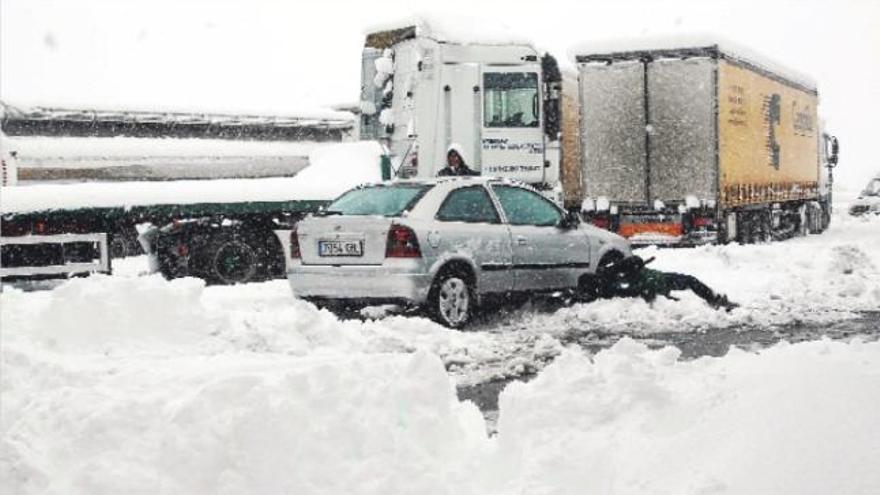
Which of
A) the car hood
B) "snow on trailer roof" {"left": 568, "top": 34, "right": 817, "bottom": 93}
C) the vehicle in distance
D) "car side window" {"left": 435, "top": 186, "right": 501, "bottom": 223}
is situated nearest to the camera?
"car side window" {"left": 435, "top": 186, "right": 501, "bottom": 223}

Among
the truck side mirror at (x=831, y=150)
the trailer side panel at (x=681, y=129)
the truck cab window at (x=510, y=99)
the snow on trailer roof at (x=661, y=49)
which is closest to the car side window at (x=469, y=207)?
the truck cab window at (x=510, y=99)

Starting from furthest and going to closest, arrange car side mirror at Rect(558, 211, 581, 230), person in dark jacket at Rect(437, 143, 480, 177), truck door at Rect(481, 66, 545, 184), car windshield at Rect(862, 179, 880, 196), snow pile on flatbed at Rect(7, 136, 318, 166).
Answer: car windshield at Rect(862, 179, 880, 196) → truck door at Rect(481, 66, 545, 184) → person in dark jacket at Rect(437, 143, 480, 177) → snow pile on flatbed at Rect(7, 136, 318, 166) → car side mirror at Rect(558, 211, 581, 230)

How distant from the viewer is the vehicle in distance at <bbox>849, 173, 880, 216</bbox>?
31.4m

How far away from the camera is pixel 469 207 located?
1020cm

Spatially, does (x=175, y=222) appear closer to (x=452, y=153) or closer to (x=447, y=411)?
(x=452, y=153)

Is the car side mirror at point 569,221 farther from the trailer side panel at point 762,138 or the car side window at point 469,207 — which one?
the trailer side panel at point 762,138

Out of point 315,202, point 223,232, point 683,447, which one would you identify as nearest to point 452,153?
point 315,202

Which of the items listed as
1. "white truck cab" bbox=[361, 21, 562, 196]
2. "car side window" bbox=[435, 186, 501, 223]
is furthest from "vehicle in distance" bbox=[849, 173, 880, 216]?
"car side window" bbox=[435, 186, 501, 223]

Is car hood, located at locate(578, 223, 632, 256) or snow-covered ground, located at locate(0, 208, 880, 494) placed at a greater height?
car hood, located at locate(578, 223, 632, 256)

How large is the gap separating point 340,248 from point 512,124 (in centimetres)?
630

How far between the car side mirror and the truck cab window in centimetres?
459

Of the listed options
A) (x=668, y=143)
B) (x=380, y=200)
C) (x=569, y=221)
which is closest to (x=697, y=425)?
(x=380, y=200)

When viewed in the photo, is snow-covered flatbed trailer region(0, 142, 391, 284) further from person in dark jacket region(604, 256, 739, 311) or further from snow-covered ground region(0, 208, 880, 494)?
snow-covered ground region(0, 208, 880, 494)

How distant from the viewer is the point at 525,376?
288 inches
